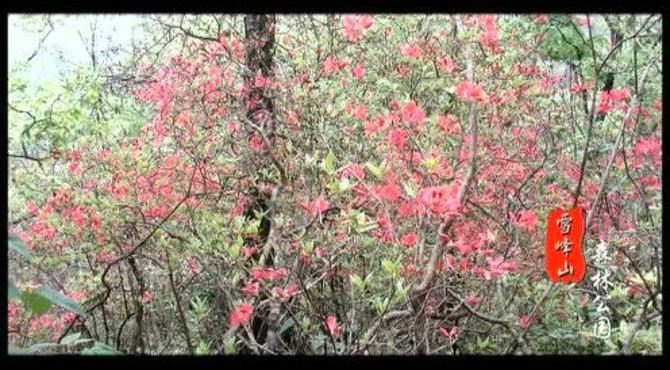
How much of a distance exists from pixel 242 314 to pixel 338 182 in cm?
49

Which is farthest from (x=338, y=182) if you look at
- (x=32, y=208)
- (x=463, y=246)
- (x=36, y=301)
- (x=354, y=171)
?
(x=32, y=208)

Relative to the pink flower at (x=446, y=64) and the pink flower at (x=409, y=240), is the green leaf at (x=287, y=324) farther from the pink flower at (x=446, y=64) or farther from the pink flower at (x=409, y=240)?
the pink flower at (x=446, y=64)

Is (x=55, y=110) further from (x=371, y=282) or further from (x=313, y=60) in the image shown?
(x=371, y=282)

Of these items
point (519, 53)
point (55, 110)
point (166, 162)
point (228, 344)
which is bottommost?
point (228, 344)

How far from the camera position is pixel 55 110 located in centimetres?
288

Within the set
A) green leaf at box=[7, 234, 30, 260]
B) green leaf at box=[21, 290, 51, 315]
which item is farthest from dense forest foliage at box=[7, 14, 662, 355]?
green leaf at box=[7, 234, 30, 260]

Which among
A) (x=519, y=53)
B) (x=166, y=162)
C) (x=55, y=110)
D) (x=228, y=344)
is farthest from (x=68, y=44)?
(x=519, y=53)

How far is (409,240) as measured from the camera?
243 centimetres

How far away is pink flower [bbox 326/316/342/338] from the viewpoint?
2354 millimetres

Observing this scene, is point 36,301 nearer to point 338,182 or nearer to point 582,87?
point 338,182

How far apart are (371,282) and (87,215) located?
1111 mm

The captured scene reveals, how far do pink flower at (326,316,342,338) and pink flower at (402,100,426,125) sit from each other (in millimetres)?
691

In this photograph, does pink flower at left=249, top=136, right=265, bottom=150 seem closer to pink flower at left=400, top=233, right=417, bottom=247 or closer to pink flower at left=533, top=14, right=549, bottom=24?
pink flower at left=400, top=233, right=417, bottom=247

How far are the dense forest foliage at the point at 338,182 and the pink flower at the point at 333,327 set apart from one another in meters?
0.03
